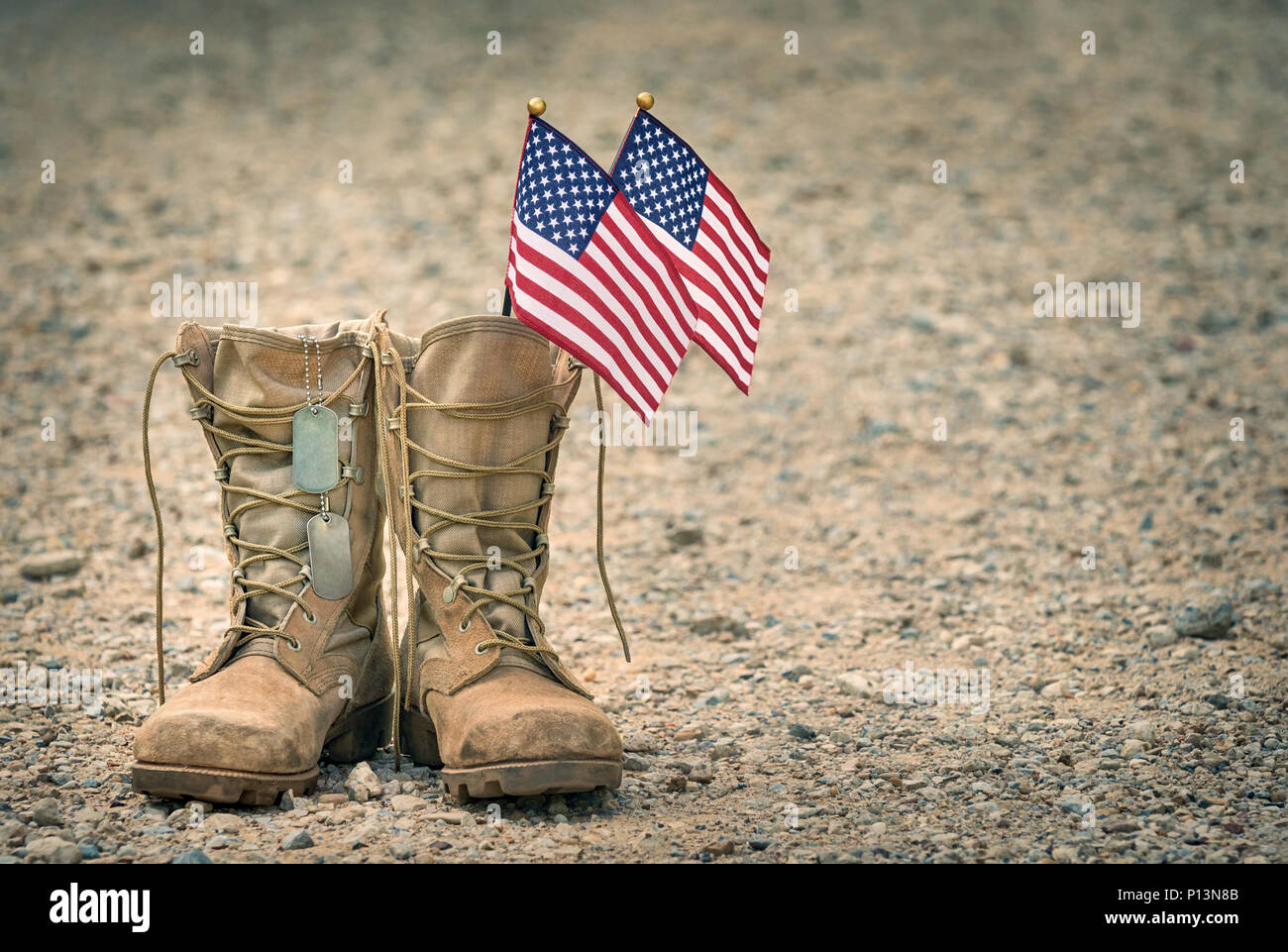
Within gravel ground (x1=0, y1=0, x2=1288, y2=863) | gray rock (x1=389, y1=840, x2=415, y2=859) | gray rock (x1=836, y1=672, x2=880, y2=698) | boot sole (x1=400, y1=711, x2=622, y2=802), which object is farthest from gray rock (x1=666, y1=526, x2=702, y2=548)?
gray rock (x1=389, y1=840, x2=415, y2=859)

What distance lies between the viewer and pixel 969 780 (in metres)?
3.27

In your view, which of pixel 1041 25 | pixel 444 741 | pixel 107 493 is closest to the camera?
pixel 444 741

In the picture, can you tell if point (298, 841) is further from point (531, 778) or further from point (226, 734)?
point (531, 778)

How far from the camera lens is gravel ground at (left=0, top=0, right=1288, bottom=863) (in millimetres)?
3146

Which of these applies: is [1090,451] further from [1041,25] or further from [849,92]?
[1041,25]

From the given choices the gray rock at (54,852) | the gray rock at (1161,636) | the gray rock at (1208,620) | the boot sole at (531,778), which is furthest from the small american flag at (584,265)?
the gray rock at (1208,620)

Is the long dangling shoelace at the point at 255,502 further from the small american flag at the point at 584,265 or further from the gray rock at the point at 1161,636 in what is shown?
the gray rock at the point at 1161,636

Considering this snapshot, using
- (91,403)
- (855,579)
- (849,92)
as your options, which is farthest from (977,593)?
(849,92)

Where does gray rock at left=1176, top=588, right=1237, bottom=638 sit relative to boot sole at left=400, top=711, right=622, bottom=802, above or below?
above

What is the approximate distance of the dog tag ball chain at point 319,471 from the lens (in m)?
3.21

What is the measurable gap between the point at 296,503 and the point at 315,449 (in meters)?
0.15

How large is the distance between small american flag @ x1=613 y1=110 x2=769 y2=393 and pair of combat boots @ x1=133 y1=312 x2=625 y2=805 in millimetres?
476

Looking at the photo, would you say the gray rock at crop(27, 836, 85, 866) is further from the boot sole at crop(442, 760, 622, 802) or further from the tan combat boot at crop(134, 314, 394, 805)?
the boot sole at crop(442, 760, 622, 802)

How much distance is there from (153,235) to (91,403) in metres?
2.63
